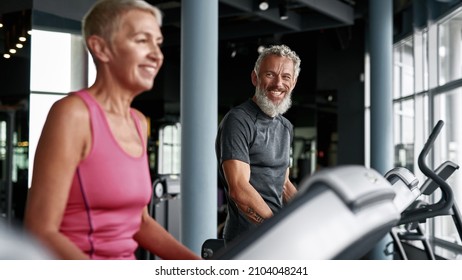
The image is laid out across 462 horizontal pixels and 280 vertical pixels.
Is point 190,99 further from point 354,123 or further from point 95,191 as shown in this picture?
point 354,123

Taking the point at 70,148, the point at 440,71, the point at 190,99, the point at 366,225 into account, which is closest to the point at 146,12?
the point at 70,148

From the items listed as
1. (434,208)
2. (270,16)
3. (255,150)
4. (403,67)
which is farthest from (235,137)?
(403,67)

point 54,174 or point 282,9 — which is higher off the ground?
point 282,9

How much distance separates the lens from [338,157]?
34.9ft

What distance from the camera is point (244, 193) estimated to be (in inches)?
63.7

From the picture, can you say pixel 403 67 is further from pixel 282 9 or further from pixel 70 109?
pixel 70 109

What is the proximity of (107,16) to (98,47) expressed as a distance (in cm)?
4

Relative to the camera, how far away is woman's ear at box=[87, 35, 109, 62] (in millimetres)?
849

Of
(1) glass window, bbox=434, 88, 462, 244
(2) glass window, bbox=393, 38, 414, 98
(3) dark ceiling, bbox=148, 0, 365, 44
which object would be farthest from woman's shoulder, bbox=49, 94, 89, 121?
(2) glass window, bbox=393, 38, 414, 98

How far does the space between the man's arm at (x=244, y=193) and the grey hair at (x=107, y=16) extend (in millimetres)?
819

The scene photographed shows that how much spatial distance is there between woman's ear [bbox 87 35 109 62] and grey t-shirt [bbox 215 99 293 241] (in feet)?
2.91

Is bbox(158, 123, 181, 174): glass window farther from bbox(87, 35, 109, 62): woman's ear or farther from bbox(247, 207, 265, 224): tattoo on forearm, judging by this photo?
bbox(87, 35, 109, 62): woman's ear

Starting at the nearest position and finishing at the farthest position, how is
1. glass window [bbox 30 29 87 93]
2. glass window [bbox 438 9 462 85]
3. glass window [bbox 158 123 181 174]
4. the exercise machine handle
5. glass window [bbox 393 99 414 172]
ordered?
the exercise machine handle < glass window [bbox 30 29 87 93] < glass window [bbox 438 9 462 85] < glass window [bbox 393 99 414 172] < glass window [bbox 158 123 181 174]

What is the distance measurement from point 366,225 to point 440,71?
6.27 metres
